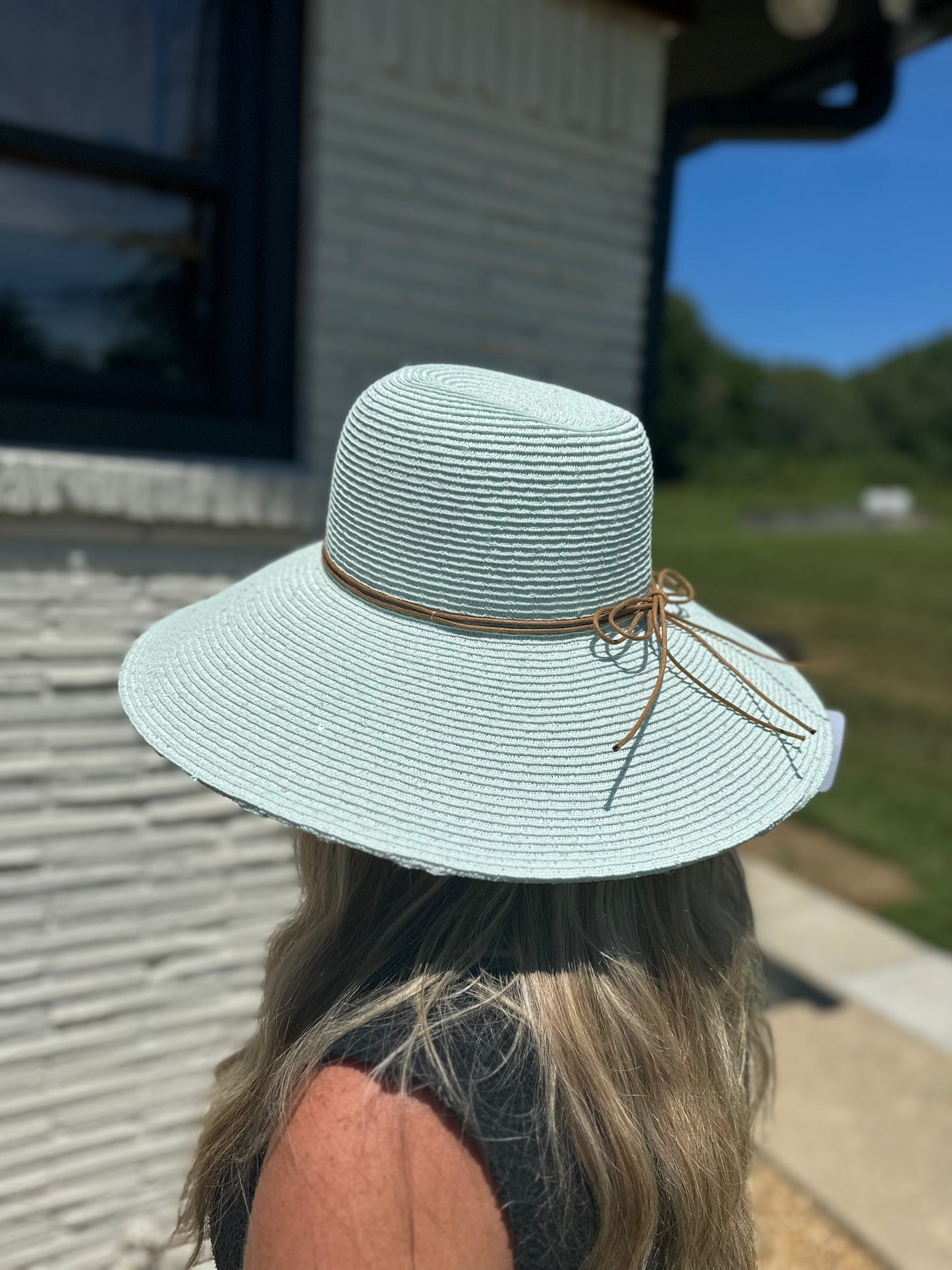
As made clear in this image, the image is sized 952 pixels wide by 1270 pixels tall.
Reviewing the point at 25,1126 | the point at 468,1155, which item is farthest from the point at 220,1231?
the point at 25,1126

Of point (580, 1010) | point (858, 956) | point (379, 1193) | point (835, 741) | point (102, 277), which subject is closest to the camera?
point (379, 1193)

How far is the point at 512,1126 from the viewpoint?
91cm

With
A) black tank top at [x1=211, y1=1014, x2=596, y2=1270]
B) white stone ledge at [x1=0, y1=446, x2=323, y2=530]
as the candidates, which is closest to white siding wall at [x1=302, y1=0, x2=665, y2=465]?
white stone ledge at [x1=0, y1=446, x2=323, y2=530]

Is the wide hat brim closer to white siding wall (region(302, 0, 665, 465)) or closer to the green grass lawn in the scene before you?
the green grass lawn

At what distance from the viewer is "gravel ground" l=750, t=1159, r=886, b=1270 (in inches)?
108

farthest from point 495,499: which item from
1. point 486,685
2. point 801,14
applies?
point 801,14

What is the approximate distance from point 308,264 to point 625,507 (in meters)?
1.75

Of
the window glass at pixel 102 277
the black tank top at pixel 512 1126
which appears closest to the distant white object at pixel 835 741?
the black tank top at pixel 512 1126

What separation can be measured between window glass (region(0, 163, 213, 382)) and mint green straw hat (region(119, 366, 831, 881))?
Answer: 1.57 metres

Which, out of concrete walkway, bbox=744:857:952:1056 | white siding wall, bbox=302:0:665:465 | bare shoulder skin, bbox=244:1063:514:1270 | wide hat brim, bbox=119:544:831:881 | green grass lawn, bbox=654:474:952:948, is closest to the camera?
bare shoulder skin, bbox=244:1063:514:1270

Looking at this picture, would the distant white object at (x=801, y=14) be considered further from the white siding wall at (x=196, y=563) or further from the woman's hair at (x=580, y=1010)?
the woman's hair at (x=580, y=1010)

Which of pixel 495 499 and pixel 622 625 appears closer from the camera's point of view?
pixel 495 499

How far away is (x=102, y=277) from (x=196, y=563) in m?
0.81

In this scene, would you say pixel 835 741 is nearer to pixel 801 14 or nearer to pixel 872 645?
pixel 801 14
